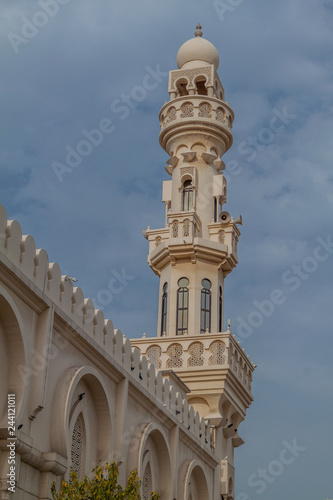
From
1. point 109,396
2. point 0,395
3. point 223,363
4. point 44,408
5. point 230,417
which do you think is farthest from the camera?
point 230,417

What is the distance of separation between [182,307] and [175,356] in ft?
8.01

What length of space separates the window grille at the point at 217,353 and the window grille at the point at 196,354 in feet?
1.03

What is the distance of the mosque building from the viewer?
567 inches

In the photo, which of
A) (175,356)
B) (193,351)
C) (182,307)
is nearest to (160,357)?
(175,356)

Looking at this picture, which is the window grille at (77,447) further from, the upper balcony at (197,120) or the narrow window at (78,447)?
the upper balcony at (197,120)

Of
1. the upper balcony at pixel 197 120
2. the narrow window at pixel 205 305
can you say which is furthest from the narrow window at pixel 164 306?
the upper balcony at pixel 197 120

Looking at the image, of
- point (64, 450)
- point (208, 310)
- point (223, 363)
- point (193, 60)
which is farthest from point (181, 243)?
point (64, 450)

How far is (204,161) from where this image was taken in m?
30.7

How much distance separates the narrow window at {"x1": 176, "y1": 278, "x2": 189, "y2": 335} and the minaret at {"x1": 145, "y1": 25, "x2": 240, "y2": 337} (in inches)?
1.3

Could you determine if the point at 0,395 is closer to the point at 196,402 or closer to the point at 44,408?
the point at 44,408

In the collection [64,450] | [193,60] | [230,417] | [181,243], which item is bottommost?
[64,450]

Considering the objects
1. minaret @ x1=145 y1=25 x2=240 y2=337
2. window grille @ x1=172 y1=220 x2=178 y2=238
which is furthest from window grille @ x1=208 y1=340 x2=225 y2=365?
window grille @ x1=172 y1=220 x2=178 y2=238

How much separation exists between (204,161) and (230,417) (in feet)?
30.5

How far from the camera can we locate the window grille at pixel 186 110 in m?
30.8
